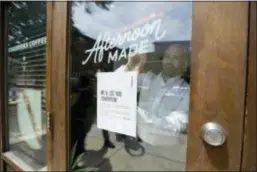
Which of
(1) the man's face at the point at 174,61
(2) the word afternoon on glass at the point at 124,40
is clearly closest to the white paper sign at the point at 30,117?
(2) the word afternoon on glass at the point at 124,40

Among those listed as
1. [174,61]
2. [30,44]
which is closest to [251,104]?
[174,61]

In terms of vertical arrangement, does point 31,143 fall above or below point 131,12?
below

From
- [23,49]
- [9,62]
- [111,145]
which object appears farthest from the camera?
[9,62]

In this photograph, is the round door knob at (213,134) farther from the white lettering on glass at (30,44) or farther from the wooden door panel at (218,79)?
the white lettering on glass at (30,44)

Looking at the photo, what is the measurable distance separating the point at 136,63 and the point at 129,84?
9cm

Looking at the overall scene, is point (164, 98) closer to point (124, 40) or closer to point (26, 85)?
point (124, 40)

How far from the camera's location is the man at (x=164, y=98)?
2.33 feet

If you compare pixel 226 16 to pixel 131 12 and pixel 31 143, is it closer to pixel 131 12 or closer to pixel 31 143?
pixel 131 12

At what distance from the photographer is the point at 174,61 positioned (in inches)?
29.0

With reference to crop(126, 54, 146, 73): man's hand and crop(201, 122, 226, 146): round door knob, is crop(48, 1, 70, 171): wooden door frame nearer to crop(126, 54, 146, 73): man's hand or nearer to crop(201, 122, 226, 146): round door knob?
crop(126, 54, 146, 73): man's hand

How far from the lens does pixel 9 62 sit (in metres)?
1.51

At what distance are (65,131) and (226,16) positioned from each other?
0.78 metres

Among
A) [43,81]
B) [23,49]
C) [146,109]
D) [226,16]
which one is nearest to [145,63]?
[146,109]

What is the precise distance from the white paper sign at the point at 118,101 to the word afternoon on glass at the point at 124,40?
8 cm
